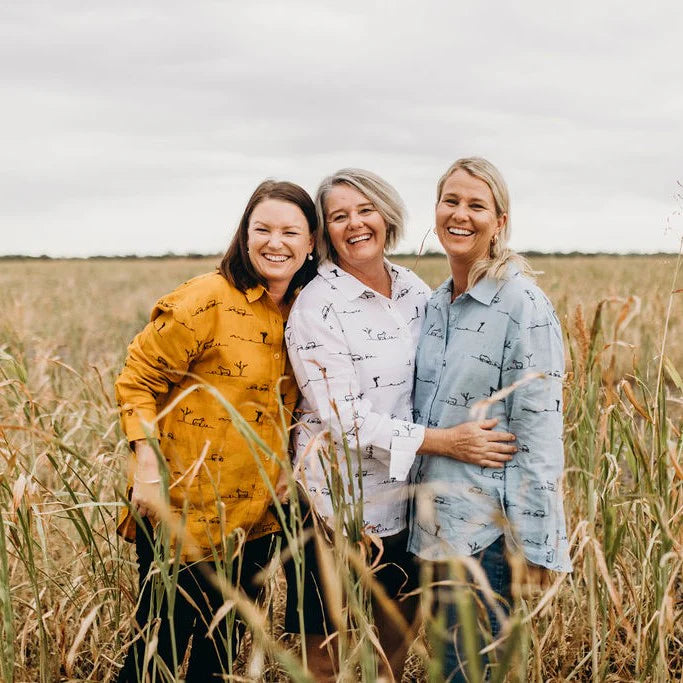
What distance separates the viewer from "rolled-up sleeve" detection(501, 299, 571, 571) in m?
1.82

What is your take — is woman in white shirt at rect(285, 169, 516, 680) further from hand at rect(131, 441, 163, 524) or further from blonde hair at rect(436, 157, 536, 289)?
hand at rect(131, 441, 163, 524)

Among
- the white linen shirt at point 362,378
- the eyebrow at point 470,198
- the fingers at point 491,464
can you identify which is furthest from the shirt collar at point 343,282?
the fingers at point 491,464

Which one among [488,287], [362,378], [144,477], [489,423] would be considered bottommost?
[144,477]

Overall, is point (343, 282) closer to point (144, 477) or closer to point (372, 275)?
point (372, 275)

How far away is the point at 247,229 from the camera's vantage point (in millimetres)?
2158

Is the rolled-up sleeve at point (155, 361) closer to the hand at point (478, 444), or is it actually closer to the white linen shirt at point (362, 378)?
the white linen shirt at point (362, 378)

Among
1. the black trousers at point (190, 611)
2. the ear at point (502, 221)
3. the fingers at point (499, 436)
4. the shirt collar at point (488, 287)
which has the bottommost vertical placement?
the black trousers at point (190, 611)

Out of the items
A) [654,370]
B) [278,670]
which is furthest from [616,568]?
[654,370]

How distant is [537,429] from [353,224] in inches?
30.3

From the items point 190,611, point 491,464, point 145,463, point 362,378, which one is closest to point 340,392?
point 362,378

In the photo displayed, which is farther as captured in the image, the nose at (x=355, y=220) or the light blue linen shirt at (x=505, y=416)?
the nose at (x=355, y=220)

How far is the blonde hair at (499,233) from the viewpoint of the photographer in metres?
1.94

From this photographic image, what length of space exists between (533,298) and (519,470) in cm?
44

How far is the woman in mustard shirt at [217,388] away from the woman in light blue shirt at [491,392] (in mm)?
432
